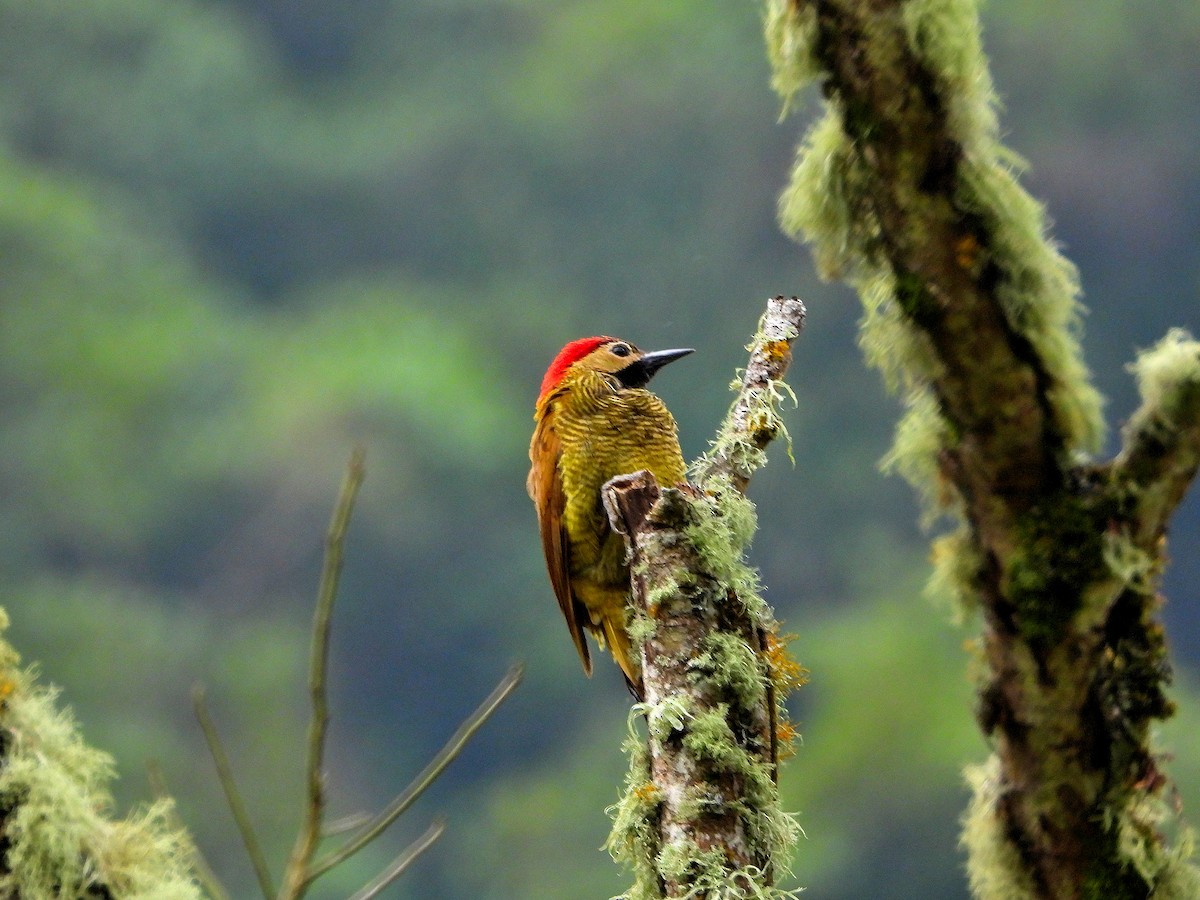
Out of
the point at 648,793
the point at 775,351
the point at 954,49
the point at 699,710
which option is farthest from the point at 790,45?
the point at 648,793

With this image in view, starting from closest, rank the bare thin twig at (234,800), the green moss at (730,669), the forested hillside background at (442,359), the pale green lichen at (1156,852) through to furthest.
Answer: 1. the bare thin twig at (234,800)
2. the green moss at (730,669)
3. the pale green lichen at (1156,852)
4. the forested hillside background at (442,359)

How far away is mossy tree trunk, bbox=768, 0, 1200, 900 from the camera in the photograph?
264 cm

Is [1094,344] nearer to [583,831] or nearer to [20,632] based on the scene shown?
[583,831]

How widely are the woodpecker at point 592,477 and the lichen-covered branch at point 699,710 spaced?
1083 millimetres

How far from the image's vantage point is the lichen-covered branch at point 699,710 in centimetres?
224

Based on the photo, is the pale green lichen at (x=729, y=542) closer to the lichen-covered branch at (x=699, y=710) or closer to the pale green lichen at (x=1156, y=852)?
the lichen-covered branch at (x=699, y=710)

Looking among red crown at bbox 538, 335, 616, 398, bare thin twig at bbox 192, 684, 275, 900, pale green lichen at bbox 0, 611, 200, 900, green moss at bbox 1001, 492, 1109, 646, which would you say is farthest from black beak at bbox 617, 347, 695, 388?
bare thin twig at bbox 192, 684, 275, 900

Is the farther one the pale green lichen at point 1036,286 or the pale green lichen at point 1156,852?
the pale green lichen at point 1156,852

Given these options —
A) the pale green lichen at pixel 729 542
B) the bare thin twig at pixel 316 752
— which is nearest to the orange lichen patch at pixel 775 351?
the pale green lichen at pixel 729 542

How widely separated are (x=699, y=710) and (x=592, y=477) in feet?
4.97

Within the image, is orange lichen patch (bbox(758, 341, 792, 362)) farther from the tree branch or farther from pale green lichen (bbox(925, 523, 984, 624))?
the tree branch

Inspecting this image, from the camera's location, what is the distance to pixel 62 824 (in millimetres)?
2080

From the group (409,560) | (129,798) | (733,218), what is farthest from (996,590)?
(733,218)

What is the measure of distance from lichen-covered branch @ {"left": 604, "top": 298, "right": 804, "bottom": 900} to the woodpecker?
42.6 inches
